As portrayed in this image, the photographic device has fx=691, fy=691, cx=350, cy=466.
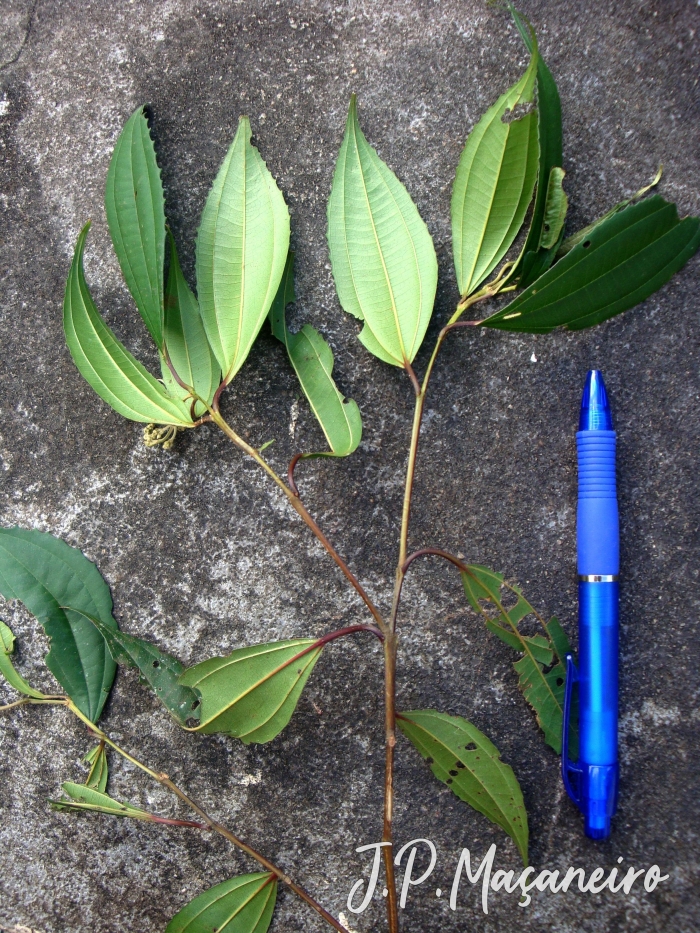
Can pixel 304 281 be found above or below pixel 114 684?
above

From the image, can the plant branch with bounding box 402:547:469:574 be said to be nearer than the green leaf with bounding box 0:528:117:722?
Yes

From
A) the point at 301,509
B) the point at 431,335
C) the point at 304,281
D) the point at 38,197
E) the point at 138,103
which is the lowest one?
the point at 301,509

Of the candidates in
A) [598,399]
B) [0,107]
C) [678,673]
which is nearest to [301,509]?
[598,399]

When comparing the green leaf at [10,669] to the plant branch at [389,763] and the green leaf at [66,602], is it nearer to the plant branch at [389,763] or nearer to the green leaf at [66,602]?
the green leaf at [66,602]

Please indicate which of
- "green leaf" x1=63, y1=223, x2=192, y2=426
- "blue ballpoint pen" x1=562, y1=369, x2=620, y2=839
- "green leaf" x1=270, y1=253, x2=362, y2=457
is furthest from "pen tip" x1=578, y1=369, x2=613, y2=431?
"green leaf" x1=63, y1=223, x2=192, y2=426

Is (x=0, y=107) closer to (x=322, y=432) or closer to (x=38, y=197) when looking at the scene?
(x=38, y=197)

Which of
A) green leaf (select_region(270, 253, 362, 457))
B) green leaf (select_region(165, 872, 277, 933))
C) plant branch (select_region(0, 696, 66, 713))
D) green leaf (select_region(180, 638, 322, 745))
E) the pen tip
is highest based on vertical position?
green leaf (select_region(270, 253, 362, 457))

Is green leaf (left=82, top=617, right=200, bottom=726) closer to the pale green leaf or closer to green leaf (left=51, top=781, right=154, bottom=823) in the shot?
green leaf (left=51, top=781, right=154, bottom=823)
